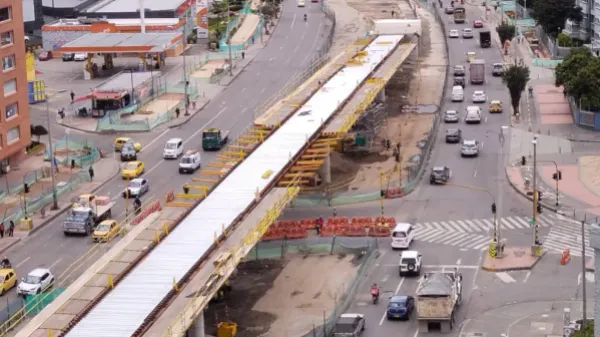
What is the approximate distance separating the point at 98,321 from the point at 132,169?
147 ft

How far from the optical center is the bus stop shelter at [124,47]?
5965 inches

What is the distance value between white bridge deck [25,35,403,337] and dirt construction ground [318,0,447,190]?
492 cm

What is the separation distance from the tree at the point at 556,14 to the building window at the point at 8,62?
2863 inches

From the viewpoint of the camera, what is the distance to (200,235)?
75188mm

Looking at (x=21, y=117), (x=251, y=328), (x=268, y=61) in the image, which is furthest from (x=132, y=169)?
(x=268, y=61)

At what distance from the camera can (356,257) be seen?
8644cm

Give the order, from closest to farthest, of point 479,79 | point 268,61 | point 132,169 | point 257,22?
point 132,169
point 479,79
point 268,61
point 257,22

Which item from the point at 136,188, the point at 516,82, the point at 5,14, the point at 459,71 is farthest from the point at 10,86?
the point at 459,71

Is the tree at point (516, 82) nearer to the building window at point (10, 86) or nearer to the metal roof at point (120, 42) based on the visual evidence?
the metal roof at point (120, 42)

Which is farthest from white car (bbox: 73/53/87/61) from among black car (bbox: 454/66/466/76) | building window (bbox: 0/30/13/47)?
building window (bbox: 0/30/13/47)

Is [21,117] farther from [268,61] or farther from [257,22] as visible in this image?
[257,22]

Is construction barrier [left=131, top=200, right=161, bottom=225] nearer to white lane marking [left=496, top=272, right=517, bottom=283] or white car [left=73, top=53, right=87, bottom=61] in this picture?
white lane marking [left=496, top=272, right=517, bottom=283]

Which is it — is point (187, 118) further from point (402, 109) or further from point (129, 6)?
point (129, 6)

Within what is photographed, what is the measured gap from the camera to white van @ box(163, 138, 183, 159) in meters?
113
